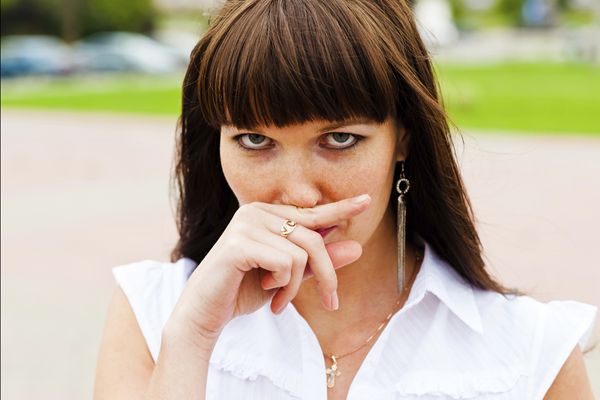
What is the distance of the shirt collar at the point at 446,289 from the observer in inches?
80.0

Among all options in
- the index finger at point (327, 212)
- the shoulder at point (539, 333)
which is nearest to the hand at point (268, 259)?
the index finger at point (327, 212)

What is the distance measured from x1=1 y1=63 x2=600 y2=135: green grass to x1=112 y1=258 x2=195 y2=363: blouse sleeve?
28.3 feet

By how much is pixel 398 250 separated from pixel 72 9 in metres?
40.8

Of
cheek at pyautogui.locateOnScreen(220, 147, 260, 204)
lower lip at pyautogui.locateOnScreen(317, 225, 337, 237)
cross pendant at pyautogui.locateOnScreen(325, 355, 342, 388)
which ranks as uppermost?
cheek at pyautogui.locateOnScreen(220, 147, 260, 204)

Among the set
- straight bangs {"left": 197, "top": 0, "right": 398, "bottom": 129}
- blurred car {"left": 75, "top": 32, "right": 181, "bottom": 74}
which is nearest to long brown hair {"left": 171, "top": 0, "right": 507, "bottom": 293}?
straight bangs {"left": 197, "top": 0, "right": 398, "bottom": 129}

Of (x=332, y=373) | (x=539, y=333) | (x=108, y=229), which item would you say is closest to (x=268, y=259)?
(x=332, y=373)

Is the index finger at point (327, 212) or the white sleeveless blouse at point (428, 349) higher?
the index finger at point (327, 212)

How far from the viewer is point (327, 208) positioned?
5.92 ft

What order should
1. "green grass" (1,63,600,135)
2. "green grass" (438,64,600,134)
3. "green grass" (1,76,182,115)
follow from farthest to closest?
"green grass" (1,76,182,115) → "green grass" (1,63,600,135) → "green grass" (438,64,600,134)

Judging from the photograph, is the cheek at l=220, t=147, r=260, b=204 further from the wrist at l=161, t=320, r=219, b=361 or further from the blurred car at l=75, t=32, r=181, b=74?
the blurred car at l=75, t=32, r=181, b=74

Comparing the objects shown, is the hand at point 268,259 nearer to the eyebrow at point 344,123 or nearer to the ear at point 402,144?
the eyebrow at point 344,123

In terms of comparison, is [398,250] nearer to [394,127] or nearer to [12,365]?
[394,127]

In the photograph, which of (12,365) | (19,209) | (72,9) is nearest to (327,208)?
(12,365)

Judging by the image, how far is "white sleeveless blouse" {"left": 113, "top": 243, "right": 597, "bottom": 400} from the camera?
6.47 ft
